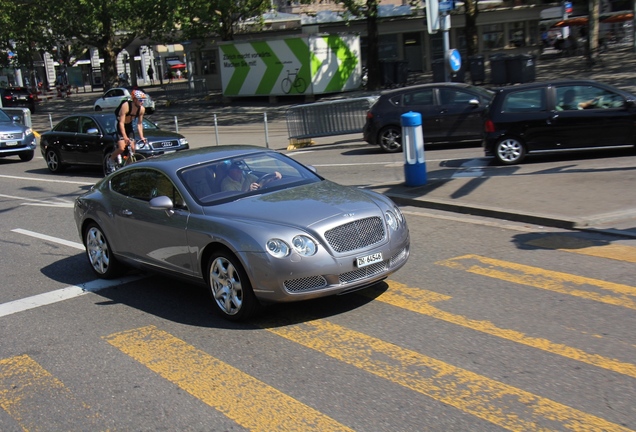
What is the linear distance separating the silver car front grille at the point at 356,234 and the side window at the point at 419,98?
1198 cm

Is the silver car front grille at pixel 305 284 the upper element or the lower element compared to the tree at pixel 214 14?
lower

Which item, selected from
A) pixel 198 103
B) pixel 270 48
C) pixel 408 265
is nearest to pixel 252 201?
pixel 408 265

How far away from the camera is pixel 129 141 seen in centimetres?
1551

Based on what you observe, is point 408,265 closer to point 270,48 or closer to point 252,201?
point 252,201

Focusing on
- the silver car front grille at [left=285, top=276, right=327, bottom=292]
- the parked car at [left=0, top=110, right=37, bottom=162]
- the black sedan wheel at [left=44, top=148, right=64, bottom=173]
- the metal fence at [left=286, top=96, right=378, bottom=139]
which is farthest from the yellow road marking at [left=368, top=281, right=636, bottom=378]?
the parked car at [left=0, top=110, right=37, bottom=162]

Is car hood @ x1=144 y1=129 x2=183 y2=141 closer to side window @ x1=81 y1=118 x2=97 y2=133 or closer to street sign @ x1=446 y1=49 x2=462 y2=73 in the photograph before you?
side window @ x1=81 y1=118 x2=97 y2=133

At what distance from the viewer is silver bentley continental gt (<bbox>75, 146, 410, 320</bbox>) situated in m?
6.44

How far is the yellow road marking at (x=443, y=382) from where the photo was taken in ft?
14.6

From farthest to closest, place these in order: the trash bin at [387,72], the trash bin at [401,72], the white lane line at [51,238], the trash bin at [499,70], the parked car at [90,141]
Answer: the trash bin at [387,72], the trash bin at [401,72], the trash bin at [499,70], the parked car at [90,141], the white lane line at [51,238]

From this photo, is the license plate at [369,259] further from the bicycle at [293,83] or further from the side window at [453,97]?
the bicycle at [293,83]

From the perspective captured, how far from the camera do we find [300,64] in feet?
120

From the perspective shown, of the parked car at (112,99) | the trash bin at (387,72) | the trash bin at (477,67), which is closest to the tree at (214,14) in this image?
the parked car at (112,99)

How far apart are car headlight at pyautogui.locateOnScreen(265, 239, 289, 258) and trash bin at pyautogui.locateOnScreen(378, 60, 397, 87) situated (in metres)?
31.4

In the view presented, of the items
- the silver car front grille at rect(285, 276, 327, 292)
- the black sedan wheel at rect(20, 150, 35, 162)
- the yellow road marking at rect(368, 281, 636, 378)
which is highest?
the silver car front grille at rect(285, 276, 327, 292)
